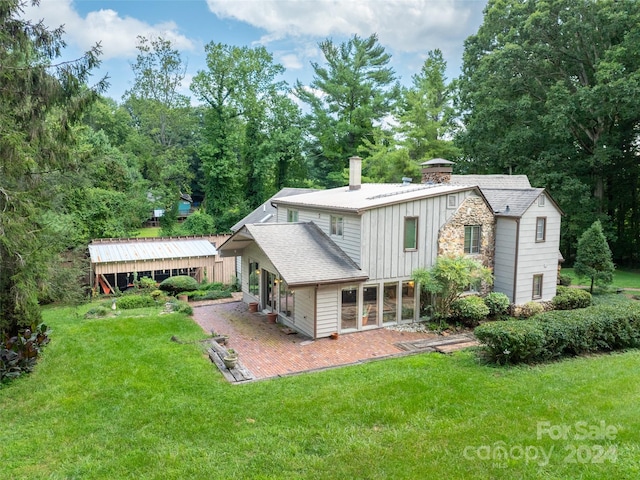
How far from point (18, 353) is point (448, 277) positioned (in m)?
12.2

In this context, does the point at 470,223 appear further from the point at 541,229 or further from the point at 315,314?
the point at 315,314

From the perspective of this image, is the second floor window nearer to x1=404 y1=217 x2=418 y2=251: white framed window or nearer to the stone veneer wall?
x1=404 y1=217 x2=418 y2=251: white framed window

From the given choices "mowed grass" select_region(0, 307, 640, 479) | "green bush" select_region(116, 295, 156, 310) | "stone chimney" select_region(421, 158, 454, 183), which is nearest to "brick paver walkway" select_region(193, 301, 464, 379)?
"mowed grass" select_region(0, 307, 640, 479)

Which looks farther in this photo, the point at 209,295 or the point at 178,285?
the point at 178,285

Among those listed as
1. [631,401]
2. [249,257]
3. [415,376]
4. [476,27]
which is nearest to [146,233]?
[249,257]

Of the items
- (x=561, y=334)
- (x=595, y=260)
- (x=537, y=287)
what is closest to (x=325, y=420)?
(x=561, y=334)

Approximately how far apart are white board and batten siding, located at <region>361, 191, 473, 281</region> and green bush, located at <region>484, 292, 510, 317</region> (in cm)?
257

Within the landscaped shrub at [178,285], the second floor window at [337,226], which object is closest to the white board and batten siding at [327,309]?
the second floor window at [337,226]

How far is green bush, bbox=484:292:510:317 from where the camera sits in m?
16.0

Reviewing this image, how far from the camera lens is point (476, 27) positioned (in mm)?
33125

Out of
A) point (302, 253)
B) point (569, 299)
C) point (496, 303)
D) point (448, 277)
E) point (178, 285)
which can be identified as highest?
point (302, 253)

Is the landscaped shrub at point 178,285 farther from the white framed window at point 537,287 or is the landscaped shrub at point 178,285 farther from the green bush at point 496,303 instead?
the white framed window at point 537,287

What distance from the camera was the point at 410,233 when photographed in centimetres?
1523

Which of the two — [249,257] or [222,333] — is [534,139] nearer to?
[249,257]
